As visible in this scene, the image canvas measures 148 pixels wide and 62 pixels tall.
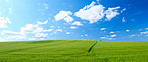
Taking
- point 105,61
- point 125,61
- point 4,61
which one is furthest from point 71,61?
point 4,61

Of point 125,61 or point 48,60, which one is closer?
point 125,61

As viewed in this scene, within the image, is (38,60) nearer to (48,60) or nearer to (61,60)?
(48,60)

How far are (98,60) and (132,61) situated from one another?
2413 millimetres

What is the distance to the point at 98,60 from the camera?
340 inches

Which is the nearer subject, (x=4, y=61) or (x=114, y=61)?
(x=114, y=61)

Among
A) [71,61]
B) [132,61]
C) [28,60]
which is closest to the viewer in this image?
[132,61]

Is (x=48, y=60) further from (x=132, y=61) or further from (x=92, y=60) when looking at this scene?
(x=132, y=61)

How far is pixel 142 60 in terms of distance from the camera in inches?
322

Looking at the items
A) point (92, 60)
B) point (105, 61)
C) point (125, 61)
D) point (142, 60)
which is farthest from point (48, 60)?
point (142, 60)

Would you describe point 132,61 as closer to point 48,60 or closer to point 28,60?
point 48,60

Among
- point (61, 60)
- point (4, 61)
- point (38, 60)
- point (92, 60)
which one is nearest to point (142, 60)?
point (92, 60)

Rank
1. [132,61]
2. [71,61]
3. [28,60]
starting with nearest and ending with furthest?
[132,61] < [71,61] < [28,60]

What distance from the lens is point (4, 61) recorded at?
9.46 m

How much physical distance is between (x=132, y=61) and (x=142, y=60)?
2.63 feet
